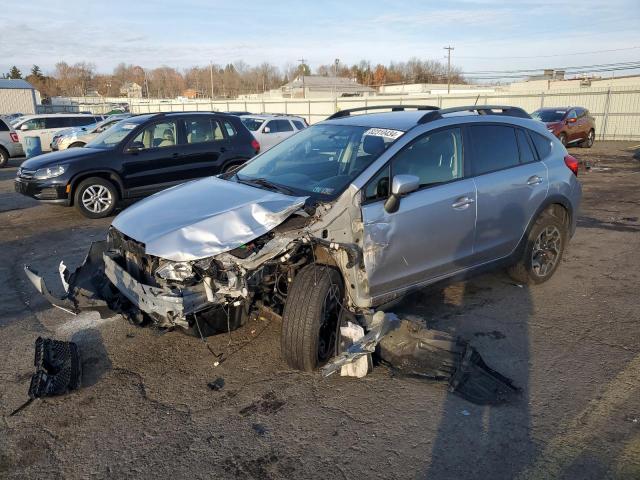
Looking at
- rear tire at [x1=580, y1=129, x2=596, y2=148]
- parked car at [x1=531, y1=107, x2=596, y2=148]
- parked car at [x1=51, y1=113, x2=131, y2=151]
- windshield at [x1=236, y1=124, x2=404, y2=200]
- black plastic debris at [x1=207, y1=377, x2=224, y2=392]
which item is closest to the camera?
black plastic debris at [x1=207, y1=377, x2=224, y2=392]

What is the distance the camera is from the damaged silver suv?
11.7 ft

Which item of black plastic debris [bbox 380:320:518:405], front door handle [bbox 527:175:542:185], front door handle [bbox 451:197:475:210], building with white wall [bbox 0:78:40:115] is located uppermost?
building with white wall [bbox 0:78:40:115]

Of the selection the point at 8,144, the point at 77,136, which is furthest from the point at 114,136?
the point at 8,144

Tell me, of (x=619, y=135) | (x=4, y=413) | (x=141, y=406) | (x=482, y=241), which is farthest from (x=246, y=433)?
(x=619, y=135)

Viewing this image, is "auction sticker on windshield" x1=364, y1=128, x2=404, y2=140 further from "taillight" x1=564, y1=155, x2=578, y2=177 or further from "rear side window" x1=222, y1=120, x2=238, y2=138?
"rear side window" x1=222, y1=120, x2=238, y2=138

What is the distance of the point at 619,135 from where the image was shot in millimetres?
26219

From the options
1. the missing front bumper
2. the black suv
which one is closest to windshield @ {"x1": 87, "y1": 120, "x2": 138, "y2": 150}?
the black suv

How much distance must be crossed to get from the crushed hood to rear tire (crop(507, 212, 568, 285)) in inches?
107

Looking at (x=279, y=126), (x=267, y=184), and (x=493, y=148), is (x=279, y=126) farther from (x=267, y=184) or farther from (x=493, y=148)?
(x=267, y=184)

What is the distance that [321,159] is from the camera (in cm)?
463

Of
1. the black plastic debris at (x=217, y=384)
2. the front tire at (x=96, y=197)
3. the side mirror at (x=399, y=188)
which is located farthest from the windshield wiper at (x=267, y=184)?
the front tire at (x=96, y=197)

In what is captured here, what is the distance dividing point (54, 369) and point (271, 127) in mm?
13657

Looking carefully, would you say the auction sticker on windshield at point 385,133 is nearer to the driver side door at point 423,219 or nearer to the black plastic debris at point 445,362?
the driver side door at point 423,219

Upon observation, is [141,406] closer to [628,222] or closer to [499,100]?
[628,222]
